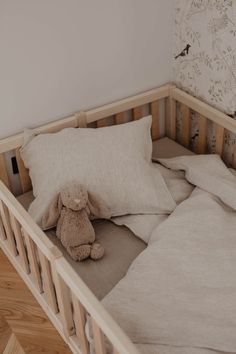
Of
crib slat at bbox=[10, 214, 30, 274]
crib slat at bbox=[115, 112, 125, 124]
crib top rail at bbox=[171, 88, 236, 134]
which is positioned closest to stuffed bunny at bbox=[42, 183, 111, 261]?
crib slat at bbox=[10, 214, 30, 274]

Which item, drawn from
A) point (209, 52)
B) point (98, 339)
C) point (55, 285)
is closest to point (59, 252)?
point (55, 285)

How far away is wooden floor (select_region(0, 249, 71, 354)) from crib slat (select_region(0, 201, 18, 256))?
137 millimetres

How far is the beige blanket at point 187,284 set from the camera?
1.31 m

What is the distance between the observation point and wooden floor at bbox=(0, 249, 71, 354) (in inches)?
64.5

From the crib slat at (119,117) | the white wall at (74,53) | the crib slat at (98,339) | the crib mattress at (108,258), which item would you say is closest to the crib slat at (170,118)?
the white wall at (74,53)

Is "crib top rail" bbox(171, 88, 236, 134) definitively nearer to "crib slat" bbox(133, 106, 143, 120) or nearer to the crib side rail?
"crib slat" bbox(133, 106, 143, 120)

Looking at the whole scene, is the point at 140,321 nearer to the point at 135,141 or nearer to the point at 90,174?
the point at 90,174

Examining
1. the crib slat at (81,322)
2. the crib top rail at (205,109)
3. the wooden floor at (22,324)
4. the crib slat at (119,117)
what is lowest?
the wooden floor at (22,324)

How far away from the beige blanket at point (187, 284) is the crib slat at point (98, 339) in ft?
0.30

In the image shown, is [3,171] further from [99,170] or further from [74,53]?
[74,53]

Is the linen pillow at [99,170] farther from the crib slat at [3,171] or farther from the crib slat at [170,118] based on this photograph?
the crib slat at [170,118]

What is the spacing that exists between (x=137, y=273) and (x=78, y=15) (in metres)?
0.97

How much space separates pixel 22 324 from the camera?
5.62 feet

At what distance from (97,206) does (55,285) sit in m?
0.33
